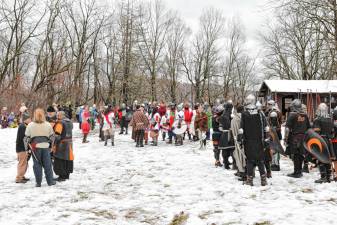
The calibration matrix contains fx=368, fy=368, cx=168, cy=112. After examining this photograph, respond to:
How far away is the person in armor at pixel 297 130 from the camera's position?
857 cm

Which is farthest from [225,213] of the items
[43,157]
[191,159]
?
[191,159]

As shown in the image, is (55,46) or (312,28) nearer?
(312,28)

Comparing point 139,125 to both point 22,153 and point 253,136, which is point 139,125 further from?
point 253,136

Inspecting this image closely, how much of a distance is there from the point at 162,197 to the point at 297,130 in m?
3.65

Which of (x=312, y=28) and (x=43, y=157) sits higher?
(x=312, y=28)

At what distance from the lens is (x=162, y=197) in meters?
7.24

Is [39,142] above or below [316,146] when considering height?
above

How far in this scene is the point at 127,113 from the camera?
20312mm

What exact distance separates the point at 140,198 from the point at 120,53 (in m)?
33.0

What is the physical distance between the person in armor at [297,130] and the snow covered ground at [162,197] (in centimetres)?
48

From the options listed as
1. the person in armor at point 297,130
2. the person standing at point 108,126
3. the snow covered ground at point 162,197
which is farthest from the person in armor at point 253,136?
the person standing at point 108,126

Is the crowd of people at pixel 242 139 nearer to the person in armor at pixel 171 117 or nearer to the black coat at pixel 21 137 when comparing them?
the black coat at pixel 21 137

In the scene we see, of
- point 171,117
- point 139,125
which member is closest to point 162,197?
point 139,125

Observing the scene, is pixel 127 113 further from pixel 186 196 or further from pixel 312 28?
pixel 186 196
